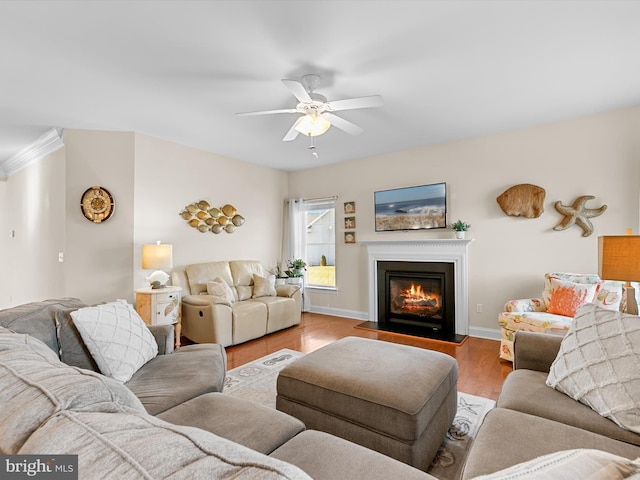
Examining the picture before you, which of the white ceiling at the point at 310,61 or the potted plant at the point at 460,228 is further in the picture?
the potted plant at the point at 460,228

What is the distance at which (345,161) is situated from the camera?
17.8ft

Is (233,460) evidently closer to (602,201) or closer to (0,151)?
(602,201)

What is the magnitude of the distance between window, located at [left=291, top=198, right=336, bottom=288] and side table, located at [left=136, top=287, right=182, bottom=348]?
255 centimetres

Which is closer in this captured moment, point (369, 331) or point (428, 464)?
point (428, 464)

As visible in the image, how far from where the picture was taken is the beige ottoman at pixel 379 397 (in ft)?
5.19

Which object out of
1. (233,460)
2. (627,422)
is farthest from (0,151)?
(627,422)

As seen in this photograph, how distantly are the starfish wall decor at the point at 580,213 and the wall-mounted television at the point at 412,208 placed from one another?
4.38 ft

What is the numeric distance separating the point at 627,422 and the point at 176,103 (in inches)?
151

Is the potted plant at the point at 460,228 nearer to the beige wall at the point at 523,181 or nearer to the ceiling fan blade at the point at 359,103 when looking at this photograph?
the beige wall at the point at 523,181

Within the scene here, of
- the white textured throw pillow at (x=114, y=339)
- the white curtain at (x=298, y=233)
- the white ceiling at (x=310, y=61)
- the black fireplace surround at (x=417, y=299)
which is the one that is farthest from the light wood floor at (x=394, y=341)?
the white ceiling at (x=310, y=61)

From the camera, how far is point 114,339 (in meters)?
1.86

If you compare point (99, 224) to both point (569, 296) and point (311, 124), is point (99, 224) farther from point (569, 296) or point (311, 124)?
point (569, 296)

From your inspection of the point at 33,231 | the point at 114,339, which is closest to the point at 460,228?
the point at 114,339

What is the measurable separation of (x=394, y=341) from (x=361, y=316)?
4.08 feet
